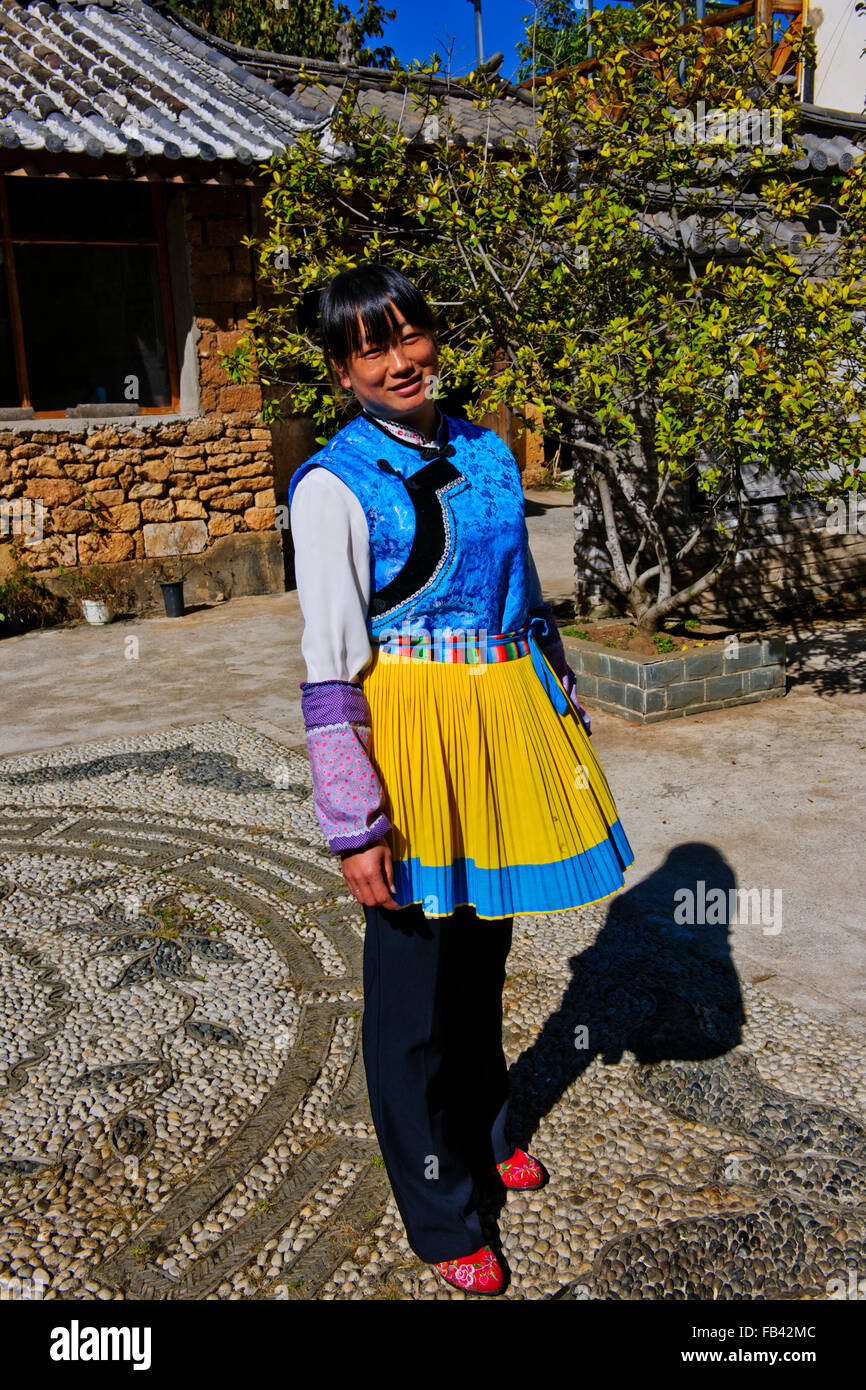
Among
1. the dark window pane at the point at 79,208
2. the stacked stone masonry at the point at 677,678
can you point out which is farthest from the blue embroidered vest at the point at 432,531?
the dark window pane at the point at 79,208

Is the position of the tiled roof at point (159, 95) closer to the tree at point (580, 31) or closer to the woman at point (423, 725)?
the tree at point (580, 31)

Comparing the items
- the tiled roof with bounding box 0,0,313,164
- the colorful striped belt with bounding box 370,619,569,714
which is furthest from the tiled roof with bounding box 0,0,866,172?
the colorful striped belt with bounding box 370,619,569,714

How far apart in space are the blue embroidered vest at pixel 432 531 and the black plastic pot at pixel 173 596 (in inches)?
294

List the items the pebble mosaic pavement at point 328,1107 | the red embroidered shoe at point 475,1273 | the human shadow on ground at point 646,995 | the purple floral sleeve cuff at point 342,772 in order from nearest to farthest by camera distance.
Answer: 1. the purple floral sleeve cuff at point 342,772
2. the red embroidered shoe at point 475,1273
3. the pebble mosaic pavement at point 328,1107
4. the human shadow on ground at point 646,995

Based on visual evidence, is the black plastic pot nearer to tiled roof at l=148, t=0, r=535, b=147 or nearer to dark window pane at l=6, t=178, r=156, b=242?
dark window pane at l=6, t=178, r=156, b=242

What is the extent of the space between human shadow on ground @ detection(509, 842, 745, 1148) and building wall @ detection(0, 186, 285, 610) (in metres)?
6.56

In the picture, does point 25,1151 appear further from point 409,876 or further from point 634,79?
point 634,79

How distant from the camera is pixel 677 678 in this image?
6105 millimetres

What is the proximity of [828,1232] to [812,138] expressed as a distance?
Answer: 26.1 feet

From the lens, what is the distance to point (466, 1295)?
7.32ft

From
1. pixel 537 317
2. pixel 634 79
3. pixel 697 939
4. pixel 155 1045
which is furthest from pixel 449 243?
pixel 155 1045

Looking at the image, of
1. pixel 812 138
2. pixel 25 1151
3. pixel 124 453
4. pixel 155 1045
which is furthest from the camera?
pixel 124 453

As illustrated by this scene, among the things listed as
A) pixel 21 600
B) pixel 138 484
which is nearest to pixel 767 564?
pixel 138 484

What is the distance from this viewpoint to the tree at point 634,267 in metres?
5.17
